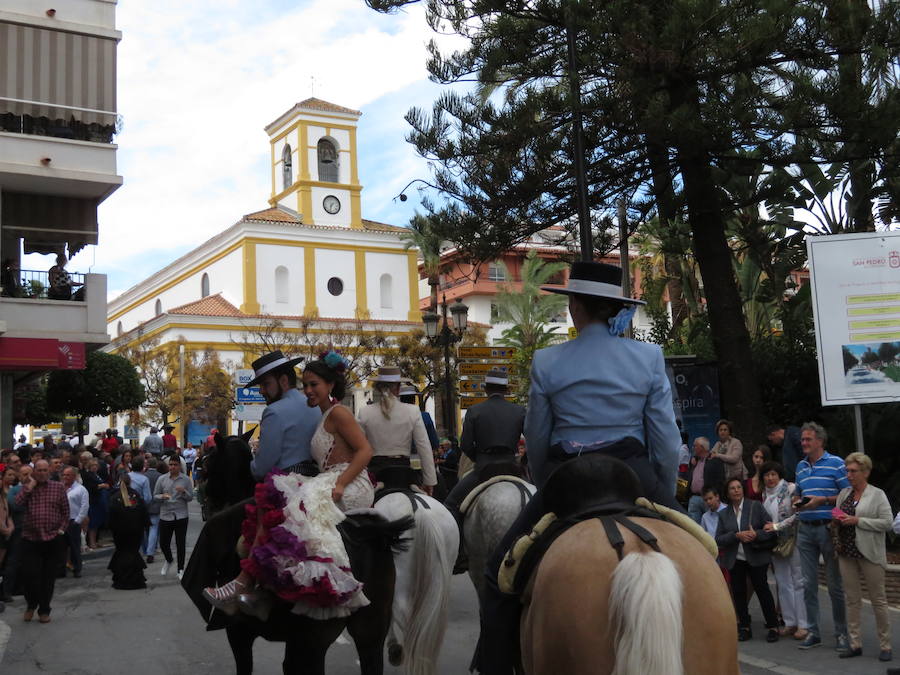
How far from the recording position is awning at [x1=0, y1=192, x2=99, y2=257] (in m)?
27.7

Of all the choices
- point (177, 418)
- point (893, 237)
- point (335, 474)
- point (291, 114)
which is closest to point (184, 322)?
point (177, 418)

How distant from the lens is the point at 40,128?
27.7m

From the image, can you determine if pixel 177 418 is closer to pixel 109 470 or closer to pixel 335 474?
pixel 109 470

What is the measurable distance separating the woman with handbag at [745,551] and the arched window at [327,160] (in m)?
64.3

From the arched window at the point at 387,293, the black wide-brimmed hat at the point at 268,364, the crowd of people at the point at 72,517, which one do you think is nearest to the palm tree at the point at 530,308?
the arched window at the point at 387,293

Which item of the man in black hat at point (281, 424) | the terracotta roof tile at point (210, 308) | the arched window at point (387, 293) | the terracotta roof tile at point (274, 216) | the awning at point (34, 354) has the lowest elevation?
the man in black hat at point (281, 424)

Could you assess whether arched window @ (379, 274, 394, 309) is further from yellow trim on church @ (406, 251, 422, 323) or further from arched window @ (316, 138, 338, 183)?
arched window @ (316, 138, 338, 183)

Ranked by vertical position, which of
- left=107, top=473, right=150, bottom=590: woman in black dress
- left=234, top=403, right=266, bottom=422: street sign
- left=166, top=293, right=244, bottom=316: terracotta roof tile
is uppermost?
left=166, top=293, right=244, bottom=316: terracotta roof tile

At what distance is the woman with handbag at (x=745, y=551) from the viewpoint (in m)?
11.1

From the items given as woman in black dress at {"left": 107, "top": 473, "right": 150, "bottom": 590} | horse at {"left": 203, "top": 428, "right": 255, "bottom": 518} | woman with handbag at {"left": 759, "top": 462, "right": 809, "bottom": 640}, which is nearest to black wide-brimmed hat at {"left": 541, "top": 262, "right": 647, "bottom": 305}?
horse at {"left": 203, "top": 428, "right": 255, "bottom": 518}

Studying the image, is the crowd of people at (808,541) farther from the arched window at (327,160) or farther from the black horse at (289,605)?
the arched window at (327,160)

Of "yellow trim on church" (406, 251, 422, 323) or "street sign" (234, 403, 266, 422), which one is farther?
"yellow trim on church" (406, 251, 422, 323)

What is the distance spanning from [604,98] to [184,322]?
51.5 m

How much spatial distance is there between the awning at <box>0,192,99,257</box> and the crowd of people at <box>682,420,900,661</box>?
68.8 ft
